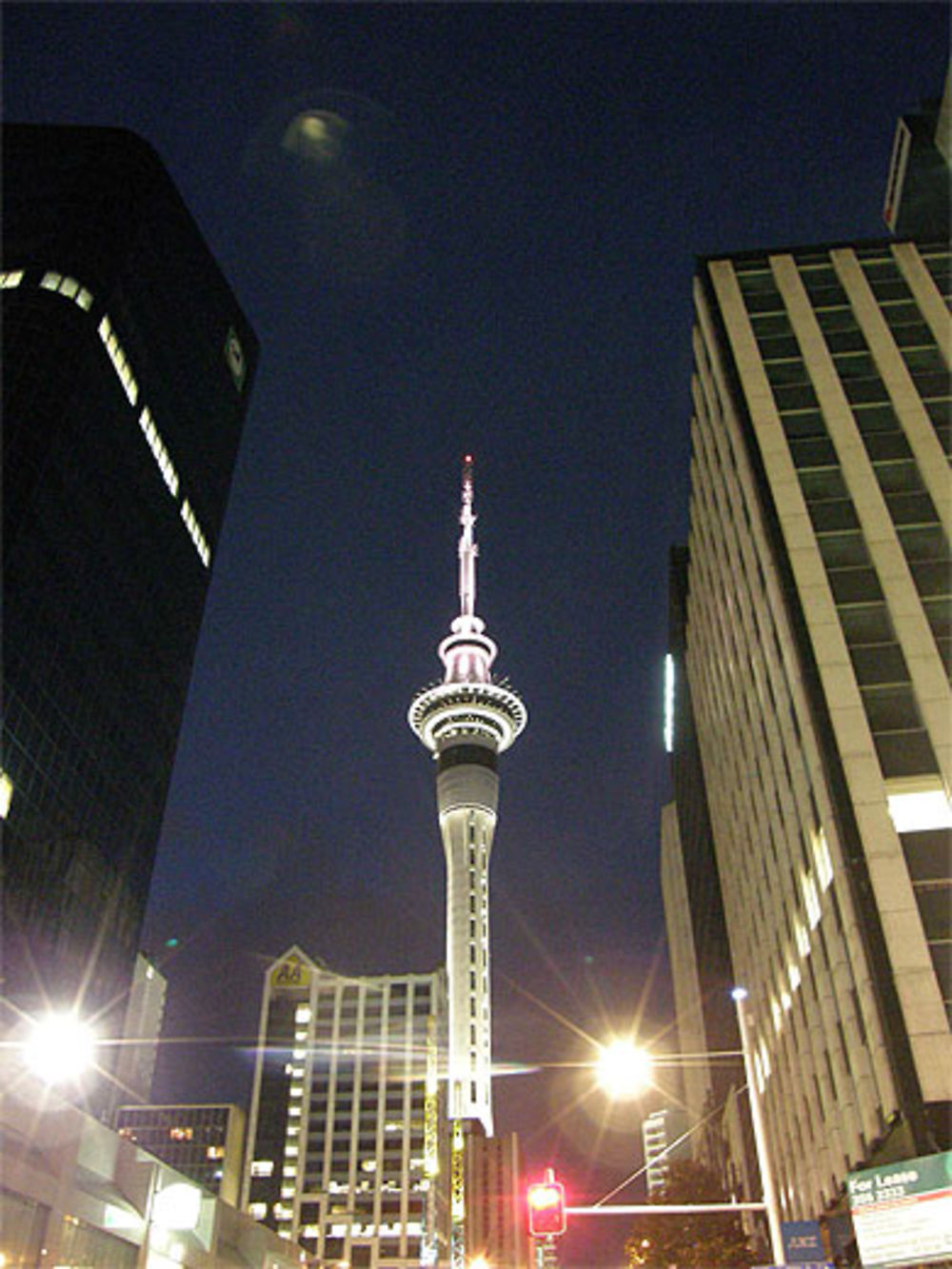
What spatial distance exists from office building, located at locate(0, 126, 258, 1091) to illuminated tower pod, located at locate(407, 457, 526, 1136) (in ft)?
192

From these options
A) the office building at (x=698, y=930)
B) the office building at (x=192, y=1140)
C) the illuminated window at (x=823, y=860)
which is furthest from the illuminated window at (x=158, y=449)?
the office building at (x=192, y=1140)

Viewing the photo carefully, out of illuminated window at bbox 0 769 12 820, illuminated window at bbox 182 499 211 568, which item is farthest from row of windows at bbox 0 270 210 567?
illuminated window at bbox 0 769 12 820

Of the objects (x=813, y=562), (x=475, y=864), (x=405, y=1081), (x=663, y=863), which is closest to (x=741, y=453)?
(x=813, y=562)

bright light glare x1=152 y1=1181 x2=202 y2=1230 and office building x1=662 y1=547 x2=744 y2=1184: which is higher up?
office building x1=662 y1=547 x2=744 y2=1184

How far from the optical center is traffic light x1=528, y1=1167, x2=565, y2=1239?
25152mm

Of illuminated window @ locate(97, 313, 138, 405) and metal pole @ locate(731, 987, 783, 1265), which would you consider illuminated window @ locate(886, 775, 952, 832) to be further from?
illuminated window @ locate(97, 313, 138, 405)

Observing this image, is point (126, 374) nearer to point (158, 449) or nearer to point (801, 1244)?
point (158, 449)

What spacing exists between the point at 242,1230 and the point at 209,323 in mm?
94367

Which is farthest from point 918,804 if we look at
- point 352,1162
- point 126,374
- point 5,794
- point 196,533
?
point 352,1162

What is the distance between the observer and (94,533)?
308 ft

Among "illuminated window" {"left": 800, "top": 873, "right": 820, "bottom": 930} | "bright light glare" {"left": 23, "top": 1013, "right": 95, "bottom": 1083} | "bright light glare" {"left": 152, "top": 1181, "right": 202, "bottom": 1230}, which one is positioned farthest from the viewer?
"bright light glare" {"left": 23, "top": 1013, "right": 95, "bottom": 1083}

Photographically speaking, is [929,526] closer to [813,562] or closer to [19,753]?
[813,562]

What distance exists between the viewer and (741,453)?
173 ft

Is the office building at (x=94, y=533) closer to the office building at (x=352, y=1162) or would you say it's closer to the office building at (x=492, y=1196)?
the office building at (x=492, y=1196)
